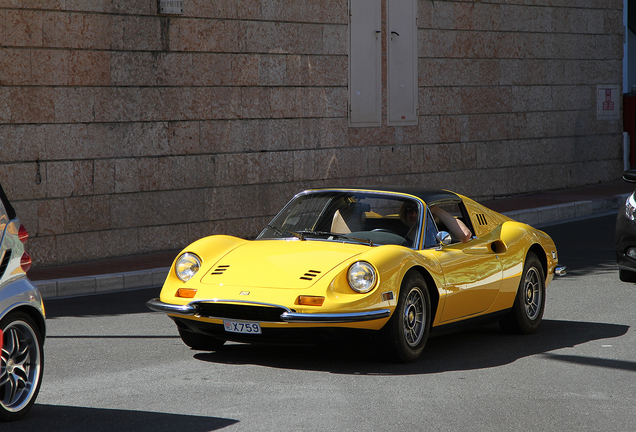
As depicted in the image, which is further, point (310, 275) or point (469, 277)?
point (469, 277)

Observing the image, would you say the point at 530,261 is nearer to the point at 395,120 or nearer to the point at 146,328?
the point at 146,328

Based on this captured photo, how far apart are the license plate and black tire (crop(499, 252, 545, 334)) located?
2.51m

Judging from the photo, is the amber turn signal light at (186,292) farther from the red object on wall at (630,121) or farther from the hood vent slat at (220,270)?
the red object on wall at (630,121)

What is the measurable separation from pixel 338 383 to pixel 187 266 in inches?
61.9

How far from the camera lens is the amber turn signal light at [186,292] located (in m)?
6.50

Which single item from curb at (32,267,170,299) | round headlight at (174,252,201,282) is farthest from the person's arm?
curb at (32,267,170,299)

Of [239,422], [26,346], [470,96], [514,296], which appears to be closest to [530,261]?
[514,296]

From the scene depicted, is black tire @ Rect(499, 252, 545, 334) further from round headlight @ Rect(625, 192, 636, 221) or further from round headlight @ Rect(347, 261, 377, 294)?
round headlight @ Rect(625, 192, 636, 221)

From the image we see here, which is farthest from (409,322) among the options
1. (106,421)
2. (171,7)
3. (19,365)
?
(171,7)

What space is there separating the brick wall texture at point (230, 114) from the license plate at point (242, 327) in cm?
635

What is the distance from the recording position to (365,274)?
250 inches

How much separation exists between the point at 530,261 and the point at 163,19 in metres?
A: 7.33

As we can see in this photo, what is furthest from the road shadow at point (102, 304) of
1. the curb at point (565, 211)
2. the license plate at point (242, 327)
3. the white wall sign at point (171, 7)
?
the curb at point (565, 211)

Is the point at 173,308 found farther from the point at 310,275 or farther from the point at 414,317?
the point at 414,317
